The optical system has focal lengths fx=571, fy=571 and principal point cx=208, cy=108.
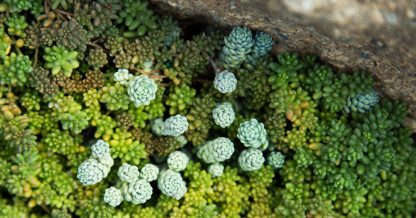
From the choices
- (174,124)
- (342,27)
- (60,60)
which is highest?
(342,27)

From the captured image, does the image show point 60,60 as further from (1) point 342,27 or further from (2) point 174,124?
(1) point 342,27

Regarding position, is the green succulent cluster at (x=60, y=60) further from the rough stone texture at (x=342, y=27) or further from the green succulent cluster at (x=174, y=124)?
the rough stone texture at (x=342, y=27)

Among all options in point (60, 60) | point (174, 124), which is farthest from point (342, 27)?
point (60, 60)

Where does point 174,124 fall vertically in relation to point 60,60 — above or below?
below

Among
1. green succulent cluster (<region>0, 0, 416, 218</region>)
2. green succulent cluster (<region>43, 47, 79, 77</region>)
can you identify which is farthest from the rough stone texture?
green succulent cluster (<region>43, 47, 79, 77</region>)

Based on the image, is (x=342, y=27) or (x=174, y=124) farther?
(x=174, y=124)

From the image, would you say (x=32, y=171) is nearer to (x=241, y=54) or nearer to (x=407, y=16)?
(x=241, y=54)

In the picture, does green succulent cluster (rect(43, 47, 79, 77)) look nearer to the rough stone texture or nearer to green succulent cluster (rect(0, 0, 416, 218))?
green succulent cluster (rect(0, 0, 416, 218))
